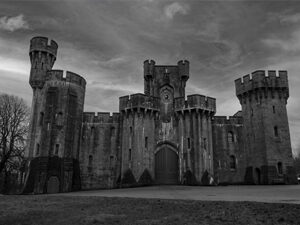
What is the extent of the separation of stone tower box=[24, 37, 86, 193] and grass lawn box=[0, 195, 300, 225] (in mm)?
13341

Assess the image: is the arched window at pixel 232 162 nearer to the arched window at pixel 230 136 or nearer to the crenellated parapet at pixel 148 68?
the arched window at pixel 230 136

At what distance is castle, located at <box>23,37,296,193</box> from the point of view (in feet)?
97.2

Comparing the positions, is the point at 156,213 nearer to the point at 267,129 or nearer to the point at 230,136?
the point at 267,129

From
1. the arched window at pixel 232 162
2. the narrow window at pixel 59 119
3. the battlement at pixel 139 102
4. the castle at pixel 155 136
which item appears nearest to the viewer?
the castle at pixel 155 136

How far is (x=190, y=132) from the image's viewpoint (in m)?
31.5

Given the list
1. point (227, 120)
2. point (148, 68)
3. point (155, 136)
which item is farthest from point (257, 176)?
point (148, 68)

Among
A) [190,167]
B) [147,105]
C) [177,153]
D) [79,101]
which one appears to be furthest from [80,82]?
[190,167]

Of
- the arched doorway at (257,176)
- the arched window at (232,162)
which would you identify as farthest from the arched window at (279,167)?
the arched window at (232,162)

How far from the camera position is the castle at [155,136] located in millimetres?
29625

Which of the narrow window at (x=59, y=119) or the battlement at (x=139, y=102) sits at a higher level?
the battlement at (x=139, y=102)

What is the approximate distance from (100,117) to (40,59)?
9.81m

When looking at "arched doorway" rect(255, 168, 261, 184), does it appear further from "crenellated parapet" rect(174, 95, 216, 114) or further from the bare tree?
the bare tree

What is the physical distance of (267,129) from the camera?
30938 mm

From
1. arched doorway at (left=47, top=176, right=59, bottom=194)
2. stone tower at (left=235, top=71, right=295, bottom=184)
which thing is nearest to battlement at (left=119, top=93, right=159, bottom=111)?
arched doorway at (left=47, top=176, right=59, bottom=194)
